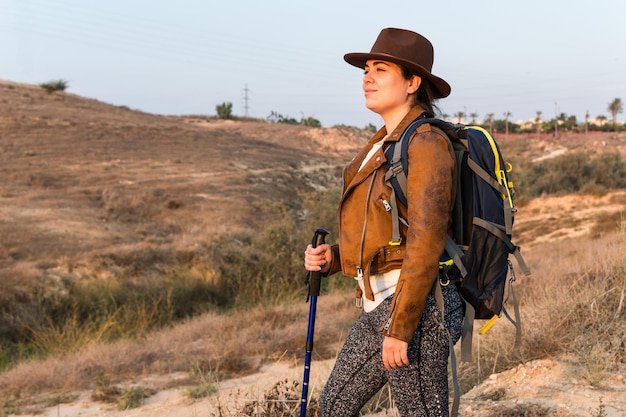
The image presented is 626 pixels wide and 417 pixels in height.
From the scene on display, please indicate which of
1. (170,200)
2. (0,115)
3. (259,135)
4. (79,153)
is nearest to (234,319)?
(170,200)

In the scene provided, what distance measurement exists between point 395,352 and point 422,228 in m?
0.42

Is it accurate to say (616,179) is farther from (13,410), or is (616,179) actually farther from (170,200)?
(13,410)

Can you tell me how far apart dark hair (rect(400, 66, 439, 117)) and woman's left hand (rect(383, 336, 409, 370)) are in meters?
0.83

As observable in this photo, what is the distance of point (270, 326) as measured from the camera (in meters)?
8.11

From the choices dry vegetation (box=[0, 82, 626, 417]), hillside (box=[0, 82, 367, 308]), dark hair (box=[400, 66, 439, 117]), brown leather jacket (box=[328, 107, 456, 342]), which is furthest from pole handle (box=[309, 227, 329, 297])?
hillside (box=[0, 82, 367, 308])

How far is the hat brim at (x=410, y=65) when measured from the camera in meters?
2.18

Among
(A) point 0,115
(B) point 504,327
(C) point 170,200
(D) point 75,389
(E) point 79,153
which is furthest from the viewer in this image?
(A) point 0,115

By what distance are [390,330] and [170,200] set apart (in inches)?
806

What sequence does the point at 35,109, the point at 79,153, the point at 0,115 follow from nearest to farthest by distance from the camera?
the point at 79,153 < the point at 0,115 < the point at 35,109

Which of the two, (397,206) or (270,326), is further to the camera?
(270,326)

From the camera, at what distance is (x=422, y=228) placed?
200 cm

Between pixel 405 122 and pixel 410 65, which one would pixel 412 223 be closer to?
pixel 405 122

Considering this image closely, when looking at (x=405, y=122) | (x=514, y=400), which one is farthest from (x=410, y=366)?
(x=514, y=400)

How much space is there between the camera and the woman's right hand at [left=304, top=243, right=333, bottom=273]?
2531 mm
